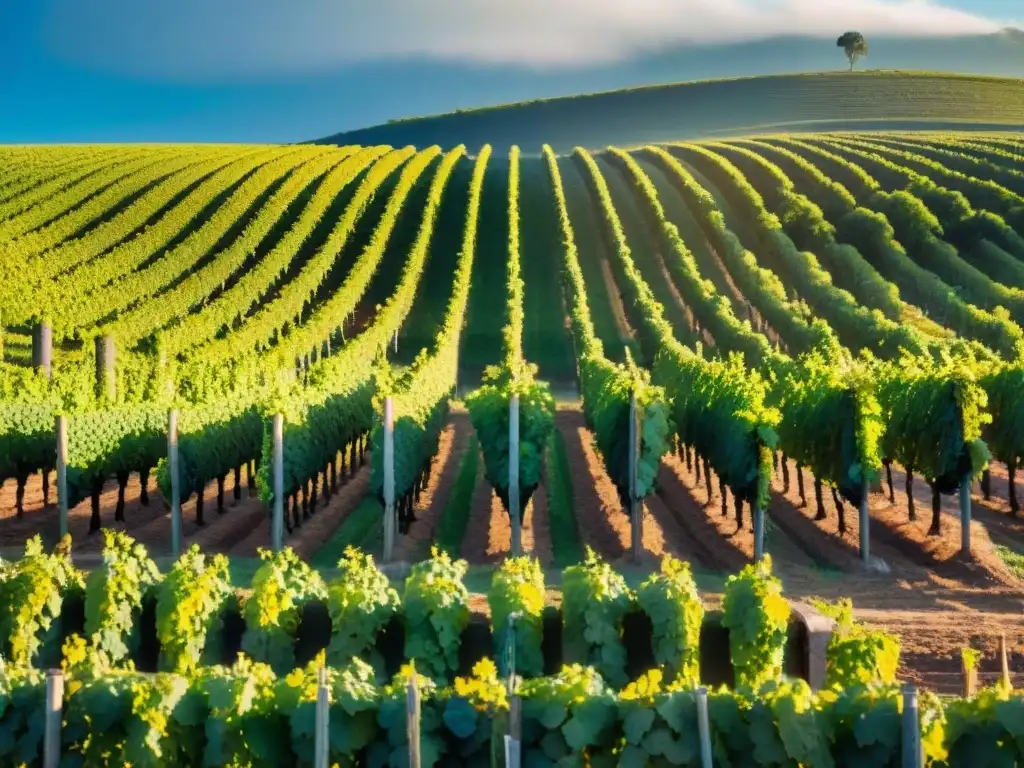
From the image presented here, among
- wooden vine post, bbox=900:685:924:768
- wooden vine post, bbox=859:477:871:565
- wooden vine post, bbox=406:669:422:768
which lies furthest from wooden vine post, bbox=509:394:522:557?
wooden vine post, bbox=900:685:924:768

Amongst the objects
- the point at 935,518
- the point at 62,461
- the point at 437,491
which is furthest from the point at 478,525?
the point at 935,518

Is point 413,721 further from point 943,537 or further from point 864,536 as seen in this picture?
point 943,537

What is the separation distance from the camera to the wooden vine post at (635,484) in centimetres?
1817

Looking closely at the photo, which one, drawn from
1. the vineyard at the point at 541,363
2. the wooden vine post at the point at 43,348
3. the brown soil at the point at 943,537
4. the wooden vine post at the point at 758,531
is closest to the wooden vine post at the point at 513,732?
the vineyard at the point at 541,363

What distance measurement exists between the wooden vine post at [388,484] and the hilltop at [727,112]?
11144 cm

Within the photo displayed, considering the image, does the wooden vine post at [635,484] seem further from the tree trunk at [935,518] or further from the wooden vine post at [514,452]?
the tree trunk at [935,518]

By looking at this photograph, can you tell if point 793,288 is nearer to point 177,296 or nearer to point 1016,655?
point 177,296

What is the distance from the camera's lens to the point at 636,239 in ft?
214

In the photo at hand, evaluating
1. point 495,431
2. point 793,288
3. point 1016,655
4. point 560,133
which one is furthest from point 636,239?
point 560,133

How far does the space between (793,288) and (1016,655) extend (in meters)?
44.5

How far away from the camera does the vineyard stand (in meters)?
18.9

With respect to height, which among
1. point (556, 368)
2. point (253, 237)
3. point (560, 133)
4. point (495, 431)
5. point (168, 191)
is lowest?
point (495, 431)

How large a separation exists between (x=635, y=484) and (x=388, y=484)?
4.09 meters

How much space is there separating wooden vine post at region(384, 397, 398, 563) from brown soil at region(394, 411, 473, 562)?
418 mm
